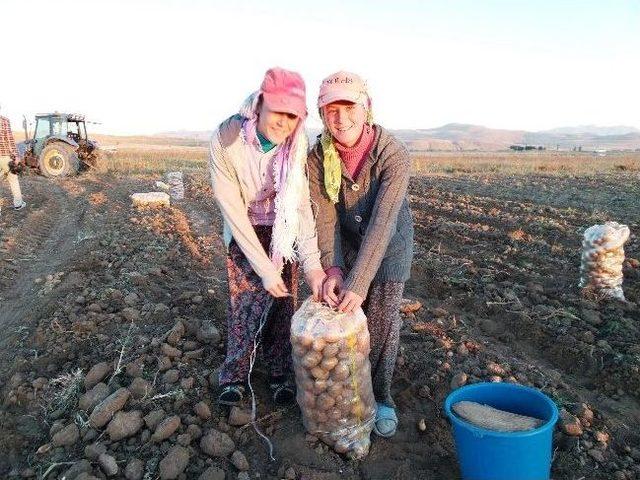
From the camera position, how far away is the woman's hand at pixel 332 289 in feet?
8.11

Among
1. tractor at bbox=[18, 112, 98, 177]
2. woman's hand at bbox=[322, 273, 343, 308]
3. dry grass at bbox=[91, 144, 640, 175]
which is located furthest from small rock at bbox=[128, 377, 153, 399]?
dry grass at bbox=[91, 144, 640, 175]

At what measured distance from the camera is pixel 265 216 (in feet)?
8.71

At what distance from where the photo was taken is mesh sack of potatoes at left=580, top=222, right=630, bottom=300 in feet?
14.1

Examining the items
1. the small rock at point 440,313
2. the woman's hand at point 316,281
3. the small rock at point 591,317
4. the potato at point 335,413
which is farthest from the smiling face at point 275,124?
the small rock at point 591,317

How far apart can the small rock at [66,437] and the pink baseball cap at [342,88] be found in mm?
1862

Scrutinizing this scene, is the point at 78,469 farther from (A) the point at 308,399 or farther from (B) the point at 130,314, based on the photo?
(B) the point at 130,314

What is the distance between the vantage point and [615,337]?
12.3 feet

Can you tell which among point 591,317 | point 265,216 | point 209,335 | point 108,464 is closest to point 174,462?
point 108,464

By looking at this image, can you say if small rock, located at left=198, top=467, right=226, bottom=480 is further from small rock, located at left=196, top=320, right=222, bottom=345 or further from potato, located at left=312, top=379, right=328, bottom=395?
small rock, located at left=196, top=320, right=222, bottom=345

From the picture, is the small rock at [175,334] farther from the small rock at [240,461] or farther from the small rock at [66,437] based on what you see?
the small rock at [240,461]

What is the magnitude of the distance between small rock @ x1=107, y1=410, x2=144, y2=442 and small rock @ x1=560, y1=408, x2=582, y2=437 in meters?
2.04

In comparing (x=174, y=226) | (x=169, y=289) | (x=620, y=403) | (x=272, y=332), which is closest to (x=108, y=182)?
(x=174, y=226)

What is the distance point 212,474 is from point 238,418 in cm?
36

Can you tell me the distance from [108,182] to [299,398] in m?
12.0
